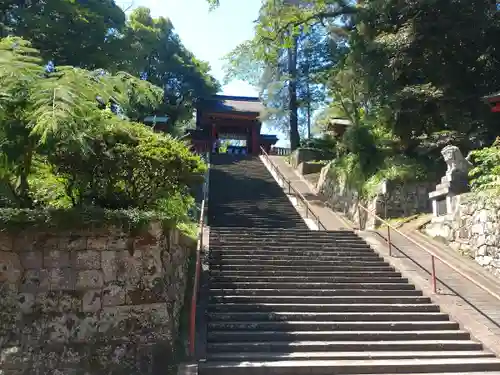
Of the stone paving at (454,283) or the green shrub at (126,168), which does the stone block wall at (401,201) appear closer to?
the stone paving at (454,283)

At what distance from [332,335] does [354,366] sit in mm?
949

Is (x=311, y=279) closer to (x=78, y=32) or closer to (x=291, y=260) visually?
(x=291, y=260)

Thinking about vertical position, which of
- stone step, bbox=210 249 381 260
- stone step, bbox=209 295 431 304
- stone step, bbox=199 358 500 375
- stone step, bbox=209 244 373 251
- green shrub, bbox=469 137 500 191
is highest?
green shrub, bbox=469 137 500 191

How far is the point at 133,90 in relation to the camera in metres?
8.02

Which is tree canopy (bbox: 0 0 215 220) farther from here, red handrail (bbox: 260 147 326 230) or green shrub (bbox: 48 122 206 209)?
red handrail (bbox: 260 147 326 230)

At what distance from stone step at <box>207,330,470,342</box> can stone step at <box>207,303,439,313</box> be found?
679mm

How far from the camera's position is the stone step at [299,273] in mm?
9250

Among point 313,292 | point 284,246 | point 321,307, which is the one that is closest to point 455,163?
point 284,246

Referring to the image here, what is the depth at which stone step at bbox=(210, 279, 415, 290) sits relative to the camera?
8.73 m

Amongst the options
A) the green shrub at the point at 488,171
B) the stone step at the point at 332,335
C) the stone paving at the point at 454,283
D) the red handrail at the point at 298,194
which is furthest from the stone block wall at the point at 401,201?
the stone step at the point at 332,335

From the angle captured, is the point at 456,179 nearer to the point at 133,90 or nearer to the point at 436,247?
the point at 436,247

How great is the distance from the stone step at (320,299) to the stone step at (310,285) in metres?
0.36

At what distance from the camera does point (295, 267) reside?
9.78 m

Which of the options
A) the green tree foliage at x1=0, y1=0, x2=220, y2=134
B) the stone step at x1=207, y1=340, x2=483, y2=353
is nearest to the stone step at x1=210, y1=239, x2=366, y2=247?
the stone step at x1=207, y1=340, x2=483, y2=353
